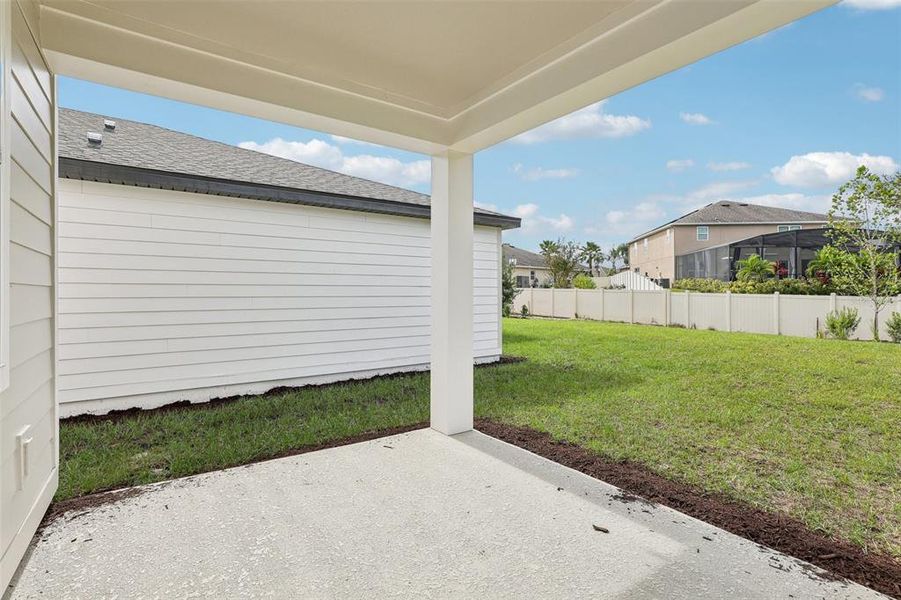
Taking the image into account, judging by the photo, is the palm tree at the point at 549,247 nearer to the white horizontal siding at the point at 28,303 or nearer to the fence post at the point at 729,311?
the fence post at the point at 729,311

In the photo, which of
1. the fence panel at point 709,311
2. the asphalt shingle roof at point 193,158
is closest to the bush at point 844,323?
the fence panel at point 709,311

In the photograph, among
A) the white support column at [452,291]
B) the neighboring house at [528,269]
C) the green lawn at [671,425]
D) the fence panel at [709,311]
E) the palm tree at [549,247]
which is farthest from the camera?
the neighboring house at [528,269]

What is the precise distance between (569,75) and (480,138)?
97 centimetres

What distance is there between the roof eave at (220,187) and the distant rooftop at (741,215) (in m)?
20.3

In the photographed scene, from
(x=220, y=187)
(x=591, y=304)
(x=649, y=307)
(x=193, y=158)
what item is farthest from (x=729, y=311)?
(x=193, y=158)

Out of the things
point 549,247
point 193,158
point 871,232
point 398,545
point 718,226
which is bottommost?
point 398,545

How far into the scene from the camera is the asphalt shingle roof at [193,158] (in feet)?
16.0

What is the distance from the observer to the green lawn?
9.66ft

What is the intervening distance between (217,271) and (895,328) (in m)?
12.2

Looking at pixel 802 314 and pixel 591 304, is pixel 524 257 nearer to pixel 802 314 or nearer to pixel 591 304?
pixel 591 304

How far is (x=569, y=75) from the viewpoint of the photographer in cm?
259

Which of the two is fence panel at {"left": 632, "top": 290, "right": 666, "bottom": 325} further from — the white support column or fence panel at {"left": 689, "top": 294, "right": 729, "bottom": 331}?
the white support column

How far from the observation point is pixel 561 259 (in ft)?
77.9

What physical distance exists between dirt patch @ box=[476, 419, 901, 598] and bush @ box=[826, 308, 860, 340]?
9.65m
